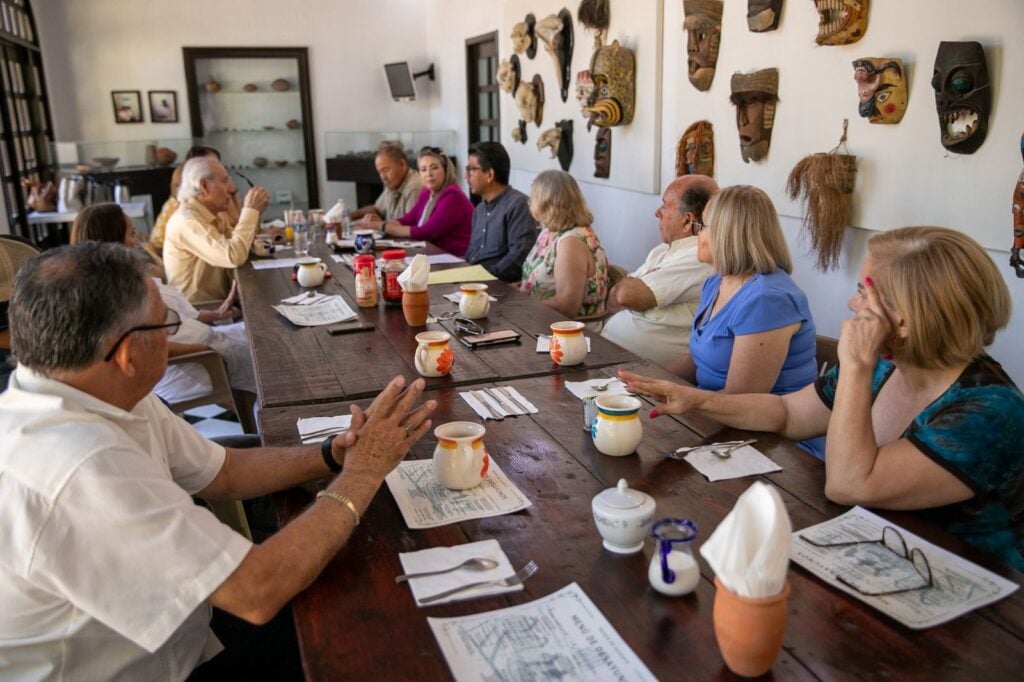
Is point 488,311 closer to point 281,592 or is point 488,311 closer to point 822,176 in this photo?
point 822,176

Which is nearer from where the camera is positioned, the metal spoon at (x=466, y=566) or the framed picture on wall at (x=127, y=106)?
the metal spoon at (x=466, y=566)

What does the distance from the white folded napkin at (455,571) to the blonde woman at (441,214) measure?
3.71 metres

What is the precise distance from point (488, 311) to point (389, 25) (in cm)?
695

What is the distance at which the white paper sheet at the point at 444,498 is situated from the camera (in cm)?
142

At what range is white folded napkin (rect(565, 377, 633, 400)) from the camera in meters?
1.98

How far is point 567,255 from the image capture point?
343 centimetres

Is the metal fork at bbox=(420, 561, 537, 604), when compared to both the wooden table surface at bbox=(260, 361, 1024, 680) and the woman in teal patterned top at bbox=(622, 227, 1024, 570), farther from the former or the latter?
the woman in teal patterned top at bbox=(622, 227, 1024, 570)

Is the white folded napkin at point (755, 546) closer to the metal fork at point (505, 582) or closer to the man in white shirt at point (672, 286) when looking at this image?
the metal fork at point (505, 582)

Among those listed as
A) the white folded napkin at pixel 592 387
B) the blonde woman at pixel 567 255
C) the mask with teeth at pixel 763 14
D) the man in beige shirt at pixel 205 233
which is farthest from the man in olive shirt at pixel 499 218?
the white folded napkin at pixel 592 387

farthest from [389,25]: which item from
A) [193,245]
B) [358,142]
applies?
[193,245]

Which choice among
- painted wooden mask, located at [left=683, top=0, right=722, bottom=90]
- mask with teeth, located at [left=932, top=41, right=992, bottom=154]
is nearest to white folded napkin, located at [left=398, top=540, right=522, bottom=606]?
mask with teeth, located at [left=932, top=41, right=992, bottom=154]

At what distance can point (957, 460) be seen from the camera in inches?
55.2

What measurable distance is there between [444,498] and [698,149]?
2.91 m

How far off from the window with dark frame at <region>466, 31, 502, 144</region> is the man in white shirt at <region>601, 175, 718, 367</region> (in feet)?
14.3
